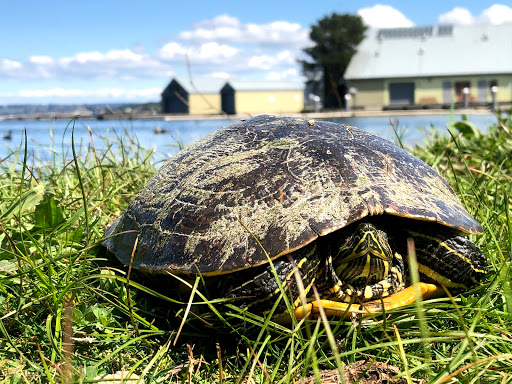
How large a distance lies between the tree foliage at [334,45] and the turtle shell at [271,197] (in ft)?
124

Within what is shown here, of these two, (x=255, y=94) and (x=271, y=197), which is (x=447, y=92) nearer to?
(x=255, y=94)

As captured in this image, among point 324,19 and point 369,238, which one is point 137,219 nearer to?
point 369,238

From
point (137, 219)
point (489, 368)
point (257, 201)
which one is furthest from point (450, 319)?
point (137, 219)

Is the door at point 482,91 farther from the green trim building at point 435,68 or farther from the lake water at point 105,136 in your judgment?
the lake water at point 105,136

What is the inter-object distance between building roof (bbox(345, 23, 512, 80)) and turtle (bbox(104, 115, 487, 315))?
118ft

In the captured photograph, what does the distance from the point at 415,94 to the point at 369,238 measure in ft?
126

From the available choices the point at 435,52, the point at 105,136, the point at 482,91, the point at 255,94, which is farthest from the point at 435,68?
the point at 105,136

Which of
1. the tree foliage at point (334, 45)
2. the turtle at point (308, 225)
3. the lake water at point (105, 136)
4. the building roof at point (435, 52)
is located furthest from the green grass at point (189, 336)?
the tree foliage at point (334, 45)

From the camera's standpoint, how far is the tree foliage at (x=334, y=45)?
39375 millimetres

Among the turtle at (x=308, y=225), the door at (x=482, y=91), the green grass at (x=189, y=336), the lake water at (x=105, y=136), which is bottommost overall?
the green grass at (x=189, y=336)

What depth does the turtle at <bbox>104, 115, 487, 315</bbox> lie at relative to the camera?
1.71m

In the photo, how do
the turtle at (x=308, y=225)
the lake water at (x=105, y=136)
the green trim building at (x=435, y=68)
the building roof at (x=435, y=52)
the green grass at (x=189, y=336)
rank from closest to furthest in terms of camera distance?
the green grass at (x=189, y=336) → the turtle at (x=308, y=225) → the lake water at (x=105, y=136) → the green trim building at (x=435, y=68) → the building roof at (x=435, y=52)

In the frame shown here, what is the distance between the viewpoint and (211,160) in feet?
7.03

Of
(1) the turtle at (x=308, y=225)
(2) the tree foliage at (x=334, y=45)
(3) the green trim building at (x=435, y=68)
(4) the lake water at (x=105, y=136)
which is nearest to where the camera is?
(1) the turtle at (x=308, y=225)
